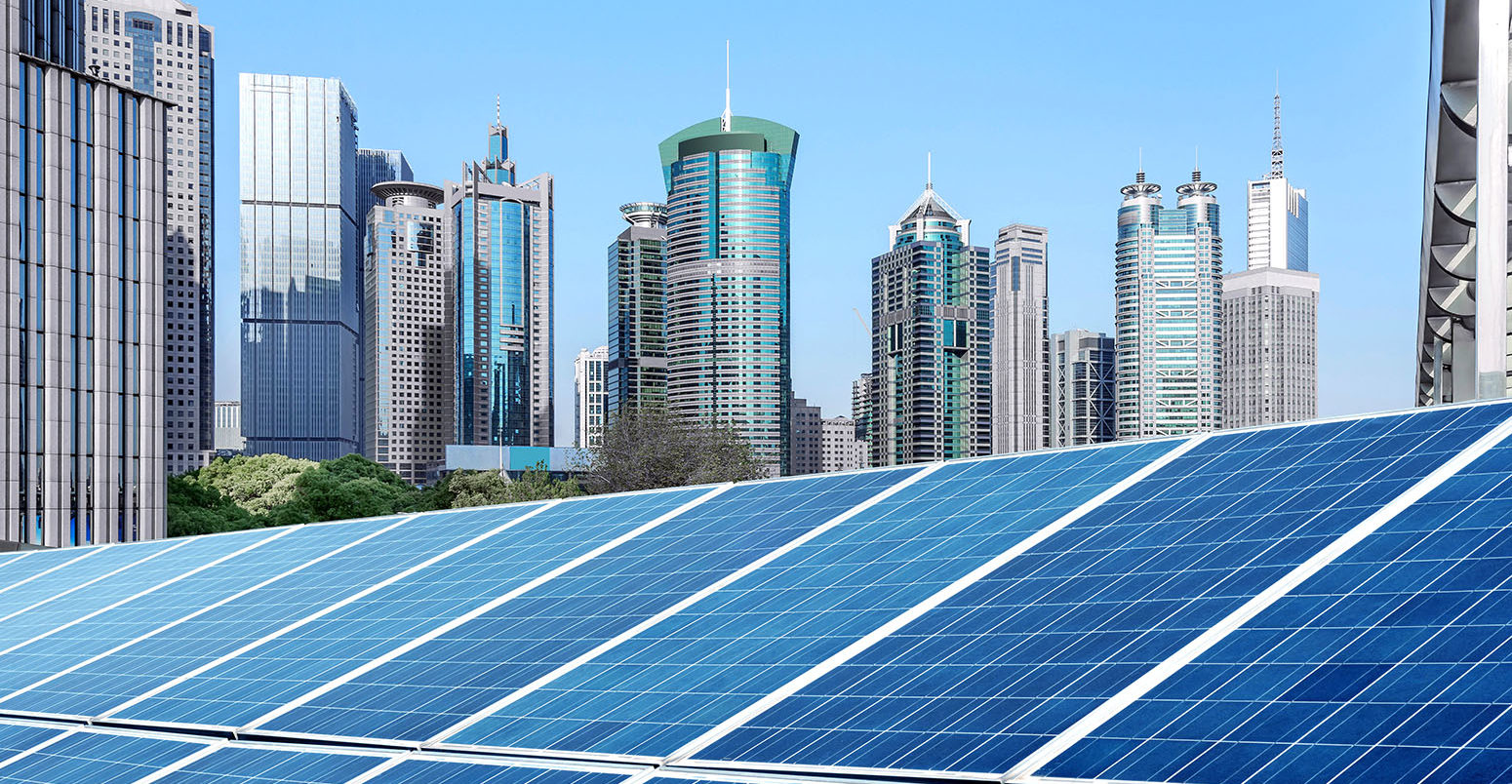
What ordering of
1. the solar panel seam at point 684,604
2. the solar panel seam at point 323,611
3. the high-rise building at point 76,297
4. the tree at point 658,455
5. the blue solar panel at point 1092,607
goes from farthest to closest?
the tree at point 658,455 → the high-rise building at point 76,297 → the solar panel seam at point 323,611 → the solar panel seam at point 684,604 → the blue solar panel at point 1092,607

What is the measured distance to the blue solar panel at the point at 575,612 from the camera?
485 inches

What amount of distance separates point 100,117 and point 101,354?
14.8m

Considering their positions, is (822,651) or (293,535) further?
(293,535)

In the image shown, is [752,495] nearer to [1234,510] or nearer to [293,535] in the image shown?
[1234,510]

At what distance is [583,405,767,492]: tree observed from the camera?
9669 cm

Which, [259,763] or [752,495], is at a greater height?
[752,495]

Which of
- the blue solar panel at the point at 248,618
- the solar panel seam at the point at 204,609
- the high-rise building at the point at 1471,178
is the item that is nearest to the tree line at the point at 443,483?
the high-rise building at the point at 1471,178

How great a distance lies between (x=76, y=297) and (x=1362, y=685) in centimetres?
8361

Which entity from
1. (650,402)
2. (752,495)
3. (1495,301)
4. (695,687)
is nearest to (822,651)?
(695,687)

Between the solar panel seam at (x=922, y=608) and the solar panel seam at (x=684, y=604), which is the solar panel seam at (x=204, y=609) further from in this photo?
the solar panel seam at (x=922, y=608)

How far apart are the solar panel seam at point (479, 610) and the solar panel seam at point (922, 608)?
538cm

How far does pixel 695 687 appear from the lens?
36.4 feet

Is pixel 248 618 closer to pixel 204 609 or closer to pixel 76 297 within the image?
pixel 204 609

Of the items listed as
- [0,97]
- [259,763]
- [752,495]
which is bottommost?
[259,763]
